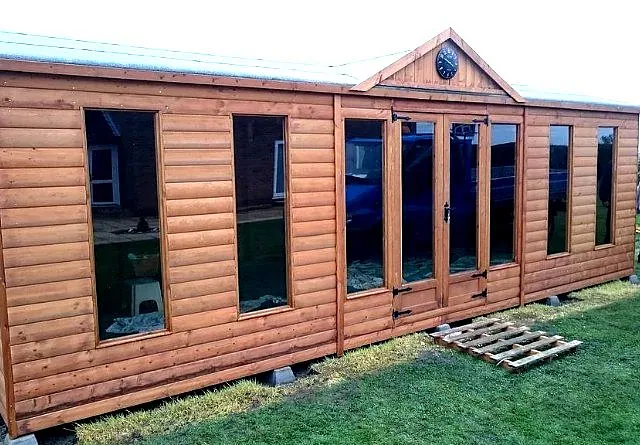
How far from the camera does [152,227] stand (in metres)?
4.04

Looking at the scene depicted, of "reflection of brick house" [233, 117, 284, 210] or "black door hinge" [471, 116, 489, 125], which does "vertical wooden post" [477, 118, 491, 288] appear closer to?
"black door hinge" [471, 116, 489, 125]

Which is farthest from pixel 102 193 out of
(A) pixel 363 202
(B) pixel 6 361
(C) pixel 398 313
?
(C) pixel 398 313

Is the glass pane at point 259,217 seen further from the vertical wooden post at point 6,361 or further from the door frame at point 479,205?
the door frame at point 479,205

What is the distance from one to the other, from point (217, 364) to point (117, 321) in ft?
2.81

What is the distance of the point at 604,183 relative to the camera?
760 centimetres

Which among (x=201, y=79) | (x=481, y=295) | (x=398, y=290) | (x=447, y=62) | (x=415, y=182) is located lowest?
(x=481, y=295)

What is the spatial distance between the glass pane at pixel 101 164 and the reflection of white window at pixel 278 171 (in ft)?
4.39

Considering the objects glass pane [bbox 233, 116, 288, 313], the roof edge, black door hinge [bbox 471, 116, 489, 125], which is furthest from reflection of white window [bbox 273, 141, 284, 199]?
black door hinge [bbox 471, 116, 489, 125]

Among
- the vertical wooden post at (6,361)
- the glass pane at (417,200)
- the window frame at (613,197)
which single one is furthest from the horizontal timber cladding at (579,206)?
the vertical wooden post at (6,361)

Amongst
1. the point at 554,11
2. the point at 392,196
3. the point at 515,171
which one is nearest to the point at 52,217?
the point at 392,196

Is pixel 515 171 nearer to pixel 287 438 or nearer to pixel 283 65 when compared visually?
pixel 283 65

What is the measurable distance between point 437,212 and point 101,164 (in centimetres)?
333

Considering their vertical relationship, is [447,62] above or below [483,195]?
above

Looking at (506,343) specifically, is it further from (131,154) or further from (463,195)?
(131,154)
